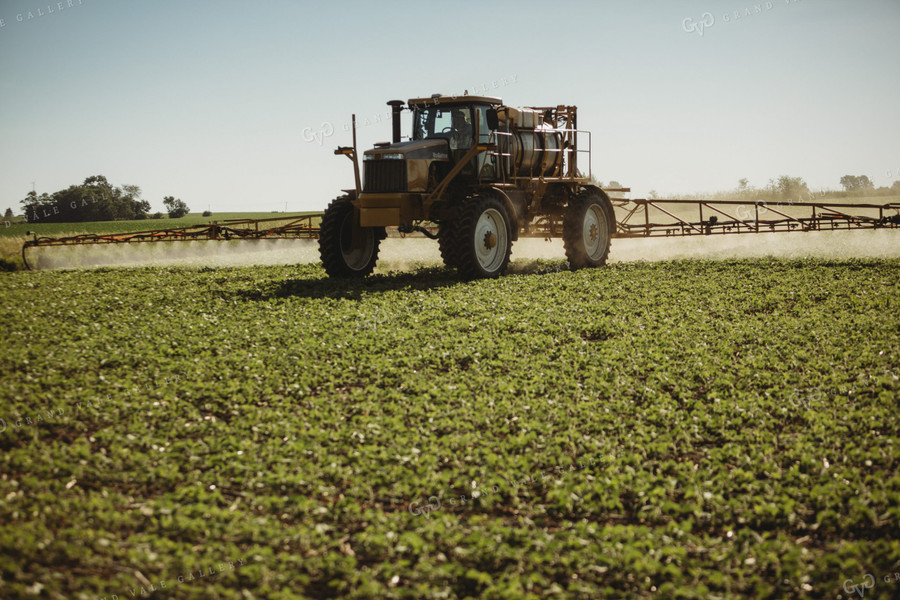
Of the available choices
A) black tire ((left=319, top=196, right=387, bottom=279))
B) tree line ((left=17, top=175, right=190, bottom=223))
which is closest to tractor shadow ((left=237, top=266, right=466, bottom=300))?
black tire ((left=319, top=196, right=387, bottom=279))

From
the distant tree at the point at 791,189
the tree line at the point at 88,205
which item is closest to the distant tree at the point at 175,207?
the tree line at the point at 88,205

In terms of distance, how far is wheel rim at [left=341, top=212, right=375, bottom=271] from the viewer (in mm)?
15984

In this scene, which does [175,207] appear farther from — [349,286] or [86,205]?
[349,286]

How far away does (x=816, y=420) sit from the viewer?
25.4ft

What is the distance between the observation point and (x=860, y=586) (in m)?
4.87

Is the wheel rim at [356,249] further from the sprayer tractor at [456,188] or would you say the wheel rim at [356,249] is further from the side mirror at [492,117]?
the side mirror at [492,117]

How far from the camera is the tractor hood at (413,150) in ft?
48.9

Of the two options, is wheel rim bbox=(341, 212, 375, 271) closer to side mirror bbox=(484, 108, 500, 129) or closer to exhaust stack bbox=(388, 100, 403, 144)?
exhaust stack bbox=(388, 100, 403, 144)

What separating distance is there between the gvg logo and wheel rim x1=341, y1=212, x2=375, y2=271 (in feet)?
40.9

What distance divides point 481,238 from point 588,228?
177 inches

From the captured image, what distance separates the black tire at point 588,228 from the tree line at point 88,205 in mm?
61111

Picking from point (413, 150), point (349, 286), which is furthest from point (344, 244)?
point (413, 150)

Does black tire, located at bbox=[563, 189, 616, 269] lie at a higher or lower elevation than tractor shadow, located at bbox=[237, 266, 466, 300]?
higher

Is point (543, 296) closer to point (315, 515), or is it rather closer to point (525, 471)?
point (525, 471)
